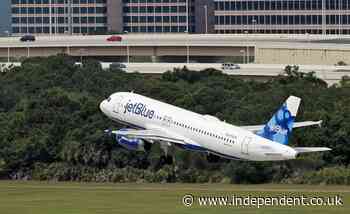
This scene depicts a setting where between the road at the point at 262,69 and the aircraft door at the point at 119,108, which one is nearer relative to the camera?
the aircraft door at the point at 119,108

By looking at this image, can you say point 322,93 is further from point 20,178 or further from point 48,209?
point 48,209

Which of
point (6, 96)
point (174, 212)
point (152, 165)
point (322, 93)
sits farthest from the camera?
point (6, 96)

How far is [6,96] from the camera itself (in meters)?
131

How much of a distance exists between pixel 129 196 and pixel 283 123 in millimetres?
12341

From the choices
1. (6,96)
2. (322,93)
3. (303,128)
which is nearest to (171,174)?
(303,128)

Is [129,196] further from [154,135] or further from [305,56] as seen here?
[305,56]

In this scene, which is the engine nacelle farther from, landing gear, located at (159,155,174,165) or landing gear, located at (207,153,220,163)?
landing gear, located at (207,153,220,163)

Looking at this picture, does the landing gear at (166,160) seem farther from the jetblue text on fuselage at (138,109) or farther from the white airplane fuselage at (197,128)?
the jetblue text on fuselage at (138,109)

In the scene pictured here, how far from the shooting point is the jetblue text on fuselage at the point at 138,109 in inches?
4063

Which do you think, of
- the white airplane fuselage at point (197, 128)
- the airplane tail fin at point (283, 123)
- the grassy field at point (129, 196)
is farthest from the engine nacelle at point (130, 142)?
the airplane tail fin at point (283, 123)

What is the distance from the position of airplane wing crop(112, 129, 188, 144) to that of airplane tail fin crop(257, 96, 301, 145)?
9192mm

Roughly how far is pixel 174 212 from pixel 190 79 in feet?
248

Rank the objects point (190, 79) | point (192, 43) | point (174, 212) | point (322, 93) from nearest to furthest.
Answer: point (174, 212)
point (322, 93)
point (190, 79)
point (192, 43)

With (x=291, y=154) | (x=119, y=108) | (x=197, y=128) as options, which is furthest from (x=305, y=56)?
(x=291, y=154)
